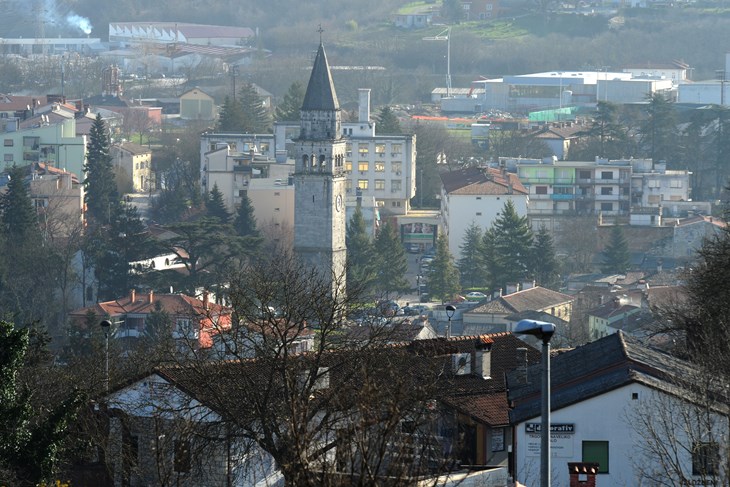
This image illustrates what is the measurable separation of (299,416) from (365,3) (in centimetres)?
16011

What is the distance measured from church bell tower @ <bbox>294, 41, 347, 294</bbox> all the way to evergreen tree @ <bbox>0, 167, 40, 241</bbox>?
7.67m

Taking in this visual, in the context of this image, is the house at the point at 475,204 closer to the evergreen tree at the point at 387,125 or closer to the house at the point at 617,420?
the evergreen tree at the point at 387,125

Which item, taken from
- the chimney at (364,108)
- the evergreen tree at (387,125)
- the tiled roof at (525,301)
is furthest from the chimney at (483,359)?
the evergreen tree at (387,125)

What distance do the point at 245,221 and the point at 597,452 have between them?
53.8m

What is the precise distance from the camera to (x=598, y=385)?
2203cm

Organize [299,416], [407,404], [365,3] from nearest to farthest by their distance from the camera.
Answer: [299,416], [407,404], [365,3]

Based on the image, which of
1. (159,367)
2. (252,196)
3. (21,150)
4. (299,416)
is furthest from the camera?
(21,150)

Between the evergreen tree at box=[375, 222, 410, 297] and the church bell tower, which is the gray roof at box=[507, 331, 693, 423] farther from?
the evergreen tree at box=[375, 222, 410, 297]

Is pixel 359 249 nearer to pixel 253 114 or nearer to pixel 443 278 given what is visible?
pixel 443 278

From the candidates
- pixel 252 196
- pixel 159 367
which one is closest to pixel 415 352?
pixel 159 367

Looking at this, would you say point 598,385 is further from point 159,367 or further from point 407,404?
point 159,367

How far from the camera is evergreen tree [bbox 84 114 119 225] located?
265 ft

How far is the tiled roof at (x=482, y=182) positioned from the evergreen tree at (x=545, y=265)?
8752 millimetres

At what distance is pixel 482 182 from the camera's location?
268 ft
